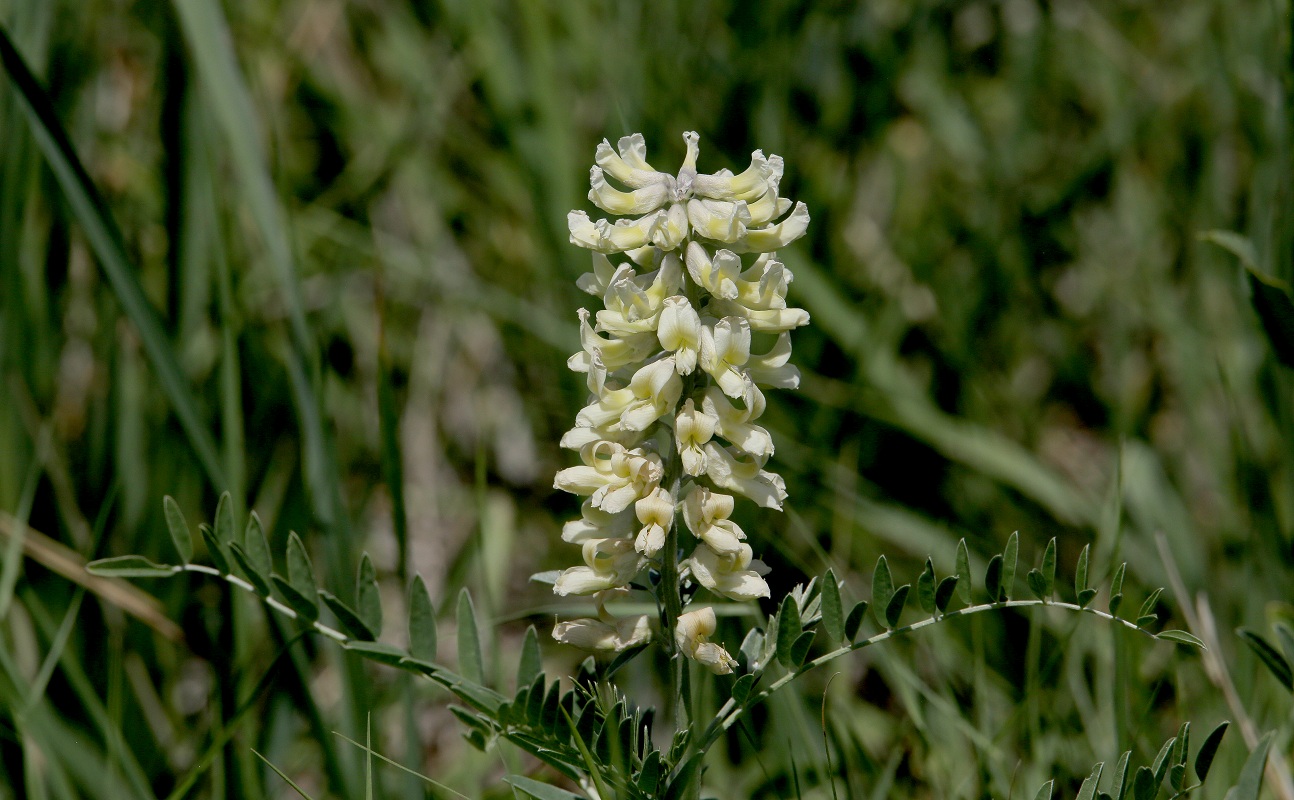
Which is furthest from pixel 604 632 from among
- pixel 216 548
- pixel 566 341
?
pixel 566 341

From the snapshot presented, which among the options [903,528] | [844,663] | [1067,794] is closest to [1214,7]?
[903,528]

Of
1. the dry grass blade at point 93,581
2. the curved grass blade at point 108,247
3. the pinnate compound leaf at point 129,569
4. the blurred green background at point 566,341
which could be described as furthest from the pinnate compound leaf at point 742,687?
the dry grass blade at point 93,581

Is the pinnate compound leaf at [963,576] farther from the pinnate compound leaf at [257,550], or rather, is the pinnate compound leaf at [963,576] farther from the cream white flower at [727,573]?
the pinnate compound leaf at [257,550]

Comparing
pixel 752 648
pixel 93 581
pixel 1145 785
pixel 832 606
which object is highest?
pixel 832 606

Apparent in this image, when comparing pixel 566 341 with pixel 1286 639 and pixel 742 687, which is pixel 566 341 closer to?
pixel 742 687

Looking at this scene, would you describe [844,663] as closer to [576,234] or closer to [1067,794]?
[1067,794]

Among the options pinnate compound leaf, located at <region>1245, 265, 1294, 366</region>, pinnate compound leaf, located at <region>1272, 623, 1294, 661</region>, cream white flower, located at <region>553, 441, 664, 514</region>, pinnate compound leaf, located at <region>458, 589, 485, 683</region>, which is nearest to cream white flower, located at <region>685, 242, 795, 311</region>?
cream white flower, located at <region>553, 441, 664, 514</region>

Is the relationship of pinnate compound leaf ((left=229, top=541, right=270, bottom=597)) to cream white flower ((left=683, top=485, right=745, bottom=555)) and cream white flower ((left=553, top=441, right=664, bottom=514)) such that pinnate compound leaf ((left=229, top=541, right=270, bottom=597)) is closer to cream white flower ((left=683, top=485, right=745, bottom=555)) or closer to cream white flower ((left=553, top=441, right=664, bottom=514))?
cream white flower ((left=553, top=441, right=664, bottom=514))
